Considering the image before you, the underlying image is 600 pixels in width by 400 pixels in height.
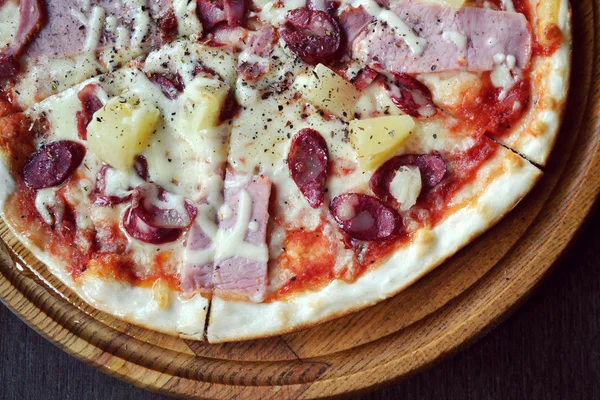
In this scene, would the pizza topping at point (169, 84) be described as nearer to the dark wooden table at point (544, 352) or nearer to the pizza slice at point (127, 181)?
the pizza slice at point (127, 181)

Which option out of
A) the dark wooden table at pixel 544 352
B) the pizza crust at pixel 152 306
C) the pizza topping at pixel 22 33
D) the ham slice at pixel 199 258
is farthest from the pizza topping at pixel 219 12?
the dark wooden table at pixel 544 352

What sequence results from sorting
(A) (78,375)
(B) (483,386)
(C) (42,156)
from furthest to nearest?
(A) (78,375) → (B) (483,386) → (C) (42,156)

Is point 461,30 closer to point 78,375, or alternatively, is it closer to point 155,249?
point 155,249

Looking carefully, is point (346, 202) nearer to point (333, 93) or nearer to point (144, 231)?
point (333, 93)

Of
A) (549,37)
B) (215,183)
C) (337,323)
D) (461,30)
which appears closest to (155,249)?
(215,183)

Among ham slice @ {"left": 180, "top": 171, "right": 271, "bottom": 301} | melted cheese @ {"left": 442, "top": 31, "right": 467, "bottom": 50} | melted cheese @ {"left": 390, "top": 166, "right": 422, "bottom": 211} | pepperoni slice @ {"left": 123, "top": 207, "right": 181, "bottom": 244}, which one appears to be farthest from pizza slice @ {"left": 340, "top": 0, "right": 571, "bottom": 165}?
pepperoni slice @ {"left": 123, "top": 207, "right": 181, "bottom": 244}

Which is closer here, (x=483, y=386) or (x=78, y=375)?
(x=483, y=386)

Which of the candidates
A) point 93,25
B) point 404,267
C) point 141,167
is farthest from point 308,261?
point 93,25
